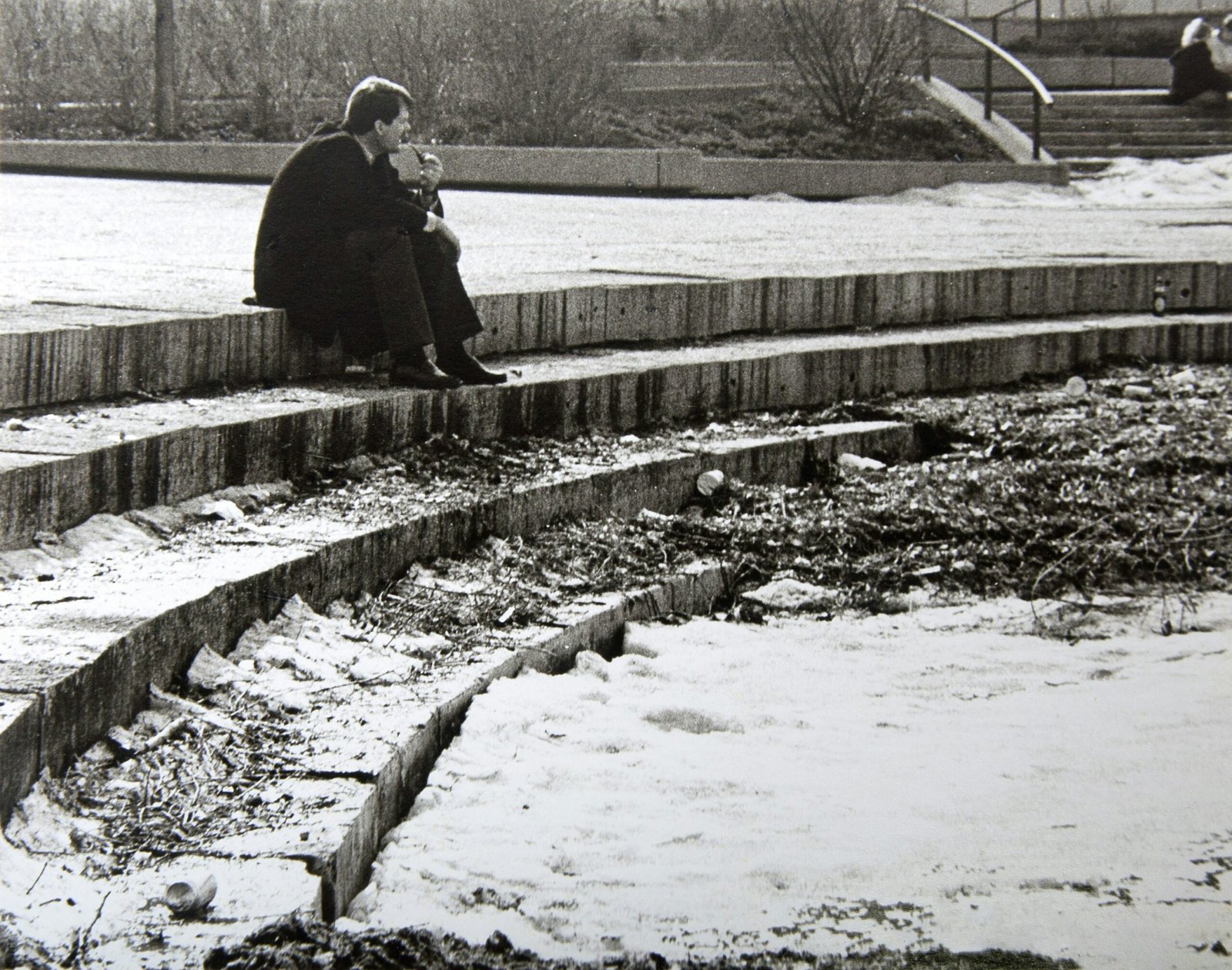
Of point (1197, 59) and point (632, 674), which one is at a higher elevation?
point (1197, 59)

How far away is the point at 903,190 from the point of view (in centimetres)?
1455

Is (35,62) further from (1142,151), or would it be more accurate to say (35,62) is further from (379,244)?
(379,244)

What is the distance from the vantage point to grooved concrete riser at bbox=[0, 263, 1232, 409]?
416cm

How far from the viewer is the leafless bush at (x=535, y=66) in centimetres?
1555

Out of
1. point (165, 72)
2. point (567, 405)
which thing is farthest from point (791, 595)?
point (165, 72)

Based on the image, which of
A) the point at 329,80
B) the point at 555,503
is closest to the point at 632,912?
the point at 555,503

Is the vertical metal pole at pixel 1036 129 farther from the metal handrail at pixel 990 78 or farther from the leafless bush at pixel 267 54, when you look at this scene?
the leafless bush at pixel 267 54

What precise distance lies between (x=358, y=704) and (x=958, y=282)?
4.82 m

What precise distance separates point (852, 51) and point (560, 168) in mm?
4137

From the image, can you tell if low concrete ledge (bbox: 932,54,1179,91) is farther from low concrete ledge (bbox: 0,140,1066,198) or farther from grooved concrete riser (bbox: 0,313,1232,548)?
grooved concrete riser (bbox: 0,313,1232,548)

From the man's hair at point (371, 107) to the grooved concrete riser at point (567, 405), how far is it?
92cm

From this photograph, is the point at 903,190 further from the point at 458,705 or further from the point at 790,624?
the point at 458,705

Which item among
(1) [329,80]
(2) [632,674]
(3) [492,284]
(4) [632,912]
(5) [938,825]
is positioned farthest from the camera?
(1) [329,80]

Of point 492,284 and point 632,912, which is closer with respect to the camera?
point 632,912
